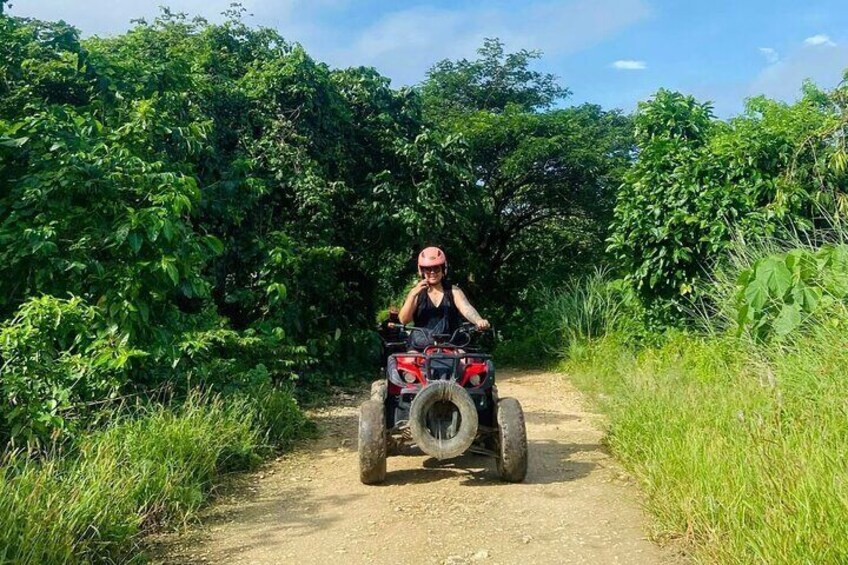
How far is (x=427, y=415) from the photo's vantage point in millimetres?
5355

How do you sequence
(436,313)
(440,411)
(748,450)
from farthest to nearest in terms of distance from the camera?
1. (436,313)
2. (440,411)
3. (748,450)

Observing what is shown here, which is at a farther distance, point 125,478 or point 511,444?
point 511,444

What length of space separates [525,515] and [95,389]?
10.3 feet

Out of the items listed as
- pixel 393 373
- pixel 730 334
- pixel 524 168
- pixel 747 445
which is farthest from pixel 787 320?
pixel 524 168

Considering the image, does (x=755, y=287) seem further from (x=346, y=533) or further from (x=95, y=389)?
(x=95, y=389)

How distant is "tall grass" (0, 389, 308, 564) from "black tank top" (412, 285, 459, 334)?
1689 mm

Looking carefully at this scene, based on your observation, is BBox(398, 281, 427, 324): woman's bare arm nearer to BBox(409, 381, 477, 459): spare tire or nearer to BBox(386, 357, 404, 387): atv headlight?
BBox(386, 357, 404, 387): atv headlight

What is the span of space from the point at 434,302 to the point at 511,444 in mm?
1376

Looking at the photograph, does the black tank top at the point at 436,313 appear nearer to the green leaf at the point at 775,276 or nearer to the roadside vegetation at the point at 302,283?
the roadside vegetation at the point at 302,283

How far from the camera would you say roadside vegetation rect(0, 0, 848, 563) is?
13.9ft

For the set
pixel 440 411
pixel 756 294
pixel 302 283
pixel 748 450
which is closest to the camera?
pixel 748 450

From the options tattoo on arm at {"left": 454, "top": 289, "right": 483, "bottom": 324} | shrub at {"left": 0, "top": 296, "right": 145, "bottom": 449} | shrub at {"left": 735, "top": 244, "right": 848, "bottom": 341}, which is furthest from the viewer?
shrub at {"left": 735, "top": 244, "right": 848, "bottom": 341}

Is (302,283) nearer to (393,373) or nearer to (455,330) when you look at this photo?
(455,330)

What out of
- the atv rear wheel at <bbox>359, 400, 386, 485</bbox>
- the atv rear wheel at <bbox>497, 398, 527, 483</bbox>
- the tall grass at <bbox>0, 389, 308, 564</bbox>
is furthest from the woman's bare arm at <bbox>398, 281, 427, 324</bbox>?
the tall grass at <bbox>0, 389, 308, 564</bbox>
